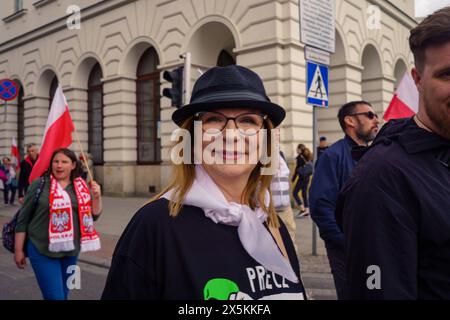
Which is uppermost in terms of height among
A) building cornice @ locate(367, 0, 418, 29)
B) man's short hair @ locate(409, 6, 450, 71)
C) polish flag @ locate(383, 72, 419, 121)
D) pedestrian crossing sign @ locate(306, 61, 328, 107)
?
building cornice @ locate(367, 0, 418, 29)

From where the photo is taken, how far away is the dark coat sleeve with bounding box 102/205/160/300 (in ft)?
4.65

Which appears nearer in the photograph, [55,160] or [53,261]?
[53,261]

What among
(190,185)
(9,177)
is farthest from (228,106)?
(9,177)

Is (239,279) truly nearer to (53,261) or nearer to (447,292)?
(447,292)

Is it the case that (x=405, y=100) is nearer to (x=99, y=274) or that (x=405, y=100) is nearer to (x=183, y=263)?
(x=99, y=274)

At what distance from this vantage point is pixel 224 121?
66.3 inches

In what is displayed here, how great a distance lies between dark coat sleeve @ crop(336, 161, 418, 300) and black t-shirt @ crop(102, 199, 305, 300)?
33 cm

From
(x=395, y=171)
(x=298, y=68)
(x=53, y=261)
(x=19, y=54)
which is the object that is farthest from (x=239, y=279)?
(x=19, y=54)

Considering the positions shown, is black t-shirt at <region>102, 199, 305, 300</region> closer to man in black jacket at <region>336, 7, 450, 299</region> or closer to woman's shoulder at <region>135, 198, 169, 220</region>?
woman's shoulder at <region>135, 198, 169, 220</region>

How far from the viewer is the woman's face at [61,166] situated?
3.88 meters

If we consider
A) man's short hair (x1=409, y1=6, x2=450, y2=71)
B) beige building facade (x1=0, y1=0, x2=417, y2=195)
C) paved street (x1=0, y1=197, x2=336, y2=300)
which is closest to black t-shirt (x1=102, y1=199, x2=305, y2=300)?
man's short hair (x1=409, y1=6, x2=450, y2=71)

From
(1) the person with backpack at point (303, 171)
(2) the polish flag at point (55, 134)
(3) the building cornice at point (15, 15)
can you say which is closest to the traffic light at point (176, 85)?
(2) the polish flag at point (55, 134)
